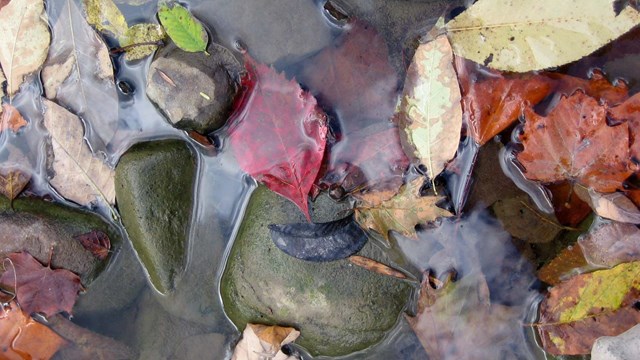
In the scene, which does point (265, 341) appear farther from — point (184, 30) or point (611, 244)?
point (611, 244)

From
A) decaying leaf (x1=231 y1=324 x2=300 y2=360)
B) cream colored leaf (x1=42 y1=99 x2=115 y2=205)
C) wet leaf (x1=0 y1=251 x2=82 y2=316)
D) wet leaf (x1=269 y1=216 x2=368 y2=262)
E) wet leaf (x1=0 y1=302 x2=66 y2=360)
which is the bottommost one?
wet leaf (x1=0 y1=302 x2=66 y2=360)

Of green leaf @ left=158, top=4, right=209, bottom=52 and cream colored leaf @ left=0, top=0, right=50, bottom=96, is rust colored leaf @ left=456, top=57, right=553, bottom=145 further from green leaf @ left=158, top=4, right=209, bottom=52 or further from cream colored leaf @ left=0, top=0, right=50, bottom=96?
cream colored leaf @ left=0, top=0, right=50, bottom=96

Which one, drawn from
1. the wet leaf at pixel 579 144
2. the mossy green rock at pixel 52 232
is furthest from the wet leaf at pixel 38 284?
the wet leaf at pixel 579 144

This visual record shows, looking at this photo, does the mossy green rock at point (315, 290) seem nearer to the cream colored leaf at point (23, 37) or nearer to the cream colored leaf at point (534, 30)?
the cream colored leaf at point (534, 30)

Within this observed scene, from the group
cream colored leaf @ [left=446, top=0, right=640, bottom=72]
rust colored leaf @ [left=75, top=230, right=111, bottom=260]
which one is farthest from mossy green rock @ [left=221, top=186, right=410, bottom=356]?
cream colored leaf @ [left=446, top=0, right=640, bottom=72]

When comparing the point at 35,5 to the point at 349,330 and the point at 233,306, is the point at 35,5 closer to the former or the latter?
the point at 233,306

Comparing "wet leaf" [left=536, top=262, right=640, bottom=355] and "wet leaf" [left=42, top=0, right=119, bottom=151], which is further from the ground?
"wet leaf" [left=42, top=0, right=119, bottom=151]
